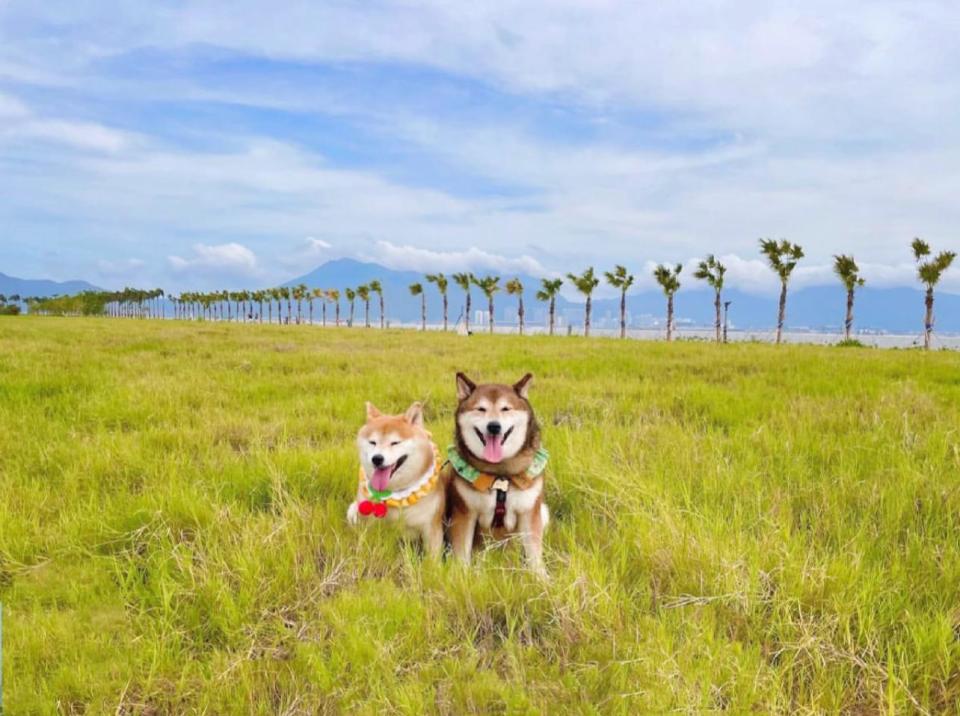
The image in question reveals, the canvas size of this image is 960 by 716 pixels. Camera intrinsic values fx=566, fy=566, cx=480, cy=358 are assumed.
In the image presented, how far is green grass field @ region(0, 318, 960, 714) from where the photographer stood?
8.11 feet

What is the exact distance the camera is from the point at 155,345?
60.9ft

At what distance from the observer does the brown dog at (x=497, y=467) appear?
11.2 ft

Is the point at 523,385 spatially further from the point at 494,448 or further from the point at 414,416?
the point at 414,416

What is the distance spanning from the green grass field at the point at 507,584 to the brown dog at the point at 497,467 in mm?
191

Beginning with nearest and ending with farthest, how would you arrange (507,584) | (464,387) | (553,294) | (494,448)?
(507,584) < (494,448) < (464,387) < (553,294)

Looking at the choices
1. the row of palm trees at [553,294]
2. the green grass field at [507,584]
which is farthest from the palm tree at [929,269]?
the green grass field at [507,584]

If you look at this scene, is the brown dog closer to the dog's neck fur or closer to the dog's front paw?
the dog's neck fur

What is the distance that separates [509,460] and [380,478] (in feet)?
2.70

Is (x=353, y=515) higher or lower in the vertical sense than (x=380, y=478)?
lower

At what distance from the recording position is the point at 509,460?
Result: 11.7 feet

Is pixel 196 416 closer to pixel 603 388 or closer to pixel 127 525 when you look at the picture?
pixel 127 525

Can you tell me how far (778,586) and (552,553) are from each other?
125 centimetres

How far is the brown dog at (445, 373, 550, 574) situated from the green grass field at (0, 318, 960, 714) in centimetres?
19

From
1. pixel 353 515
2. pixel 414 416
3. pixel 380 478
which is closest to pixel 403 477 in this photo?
pixel 380 478
